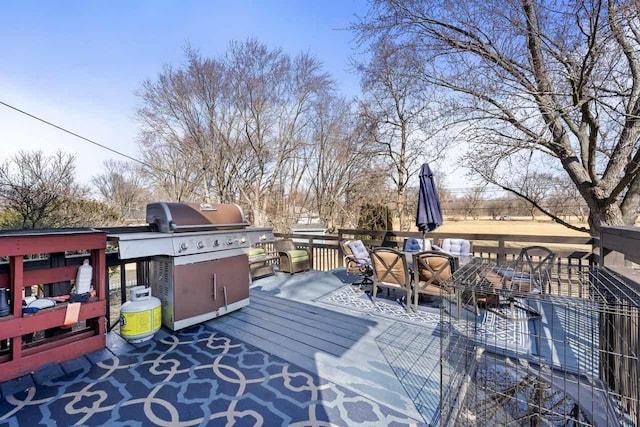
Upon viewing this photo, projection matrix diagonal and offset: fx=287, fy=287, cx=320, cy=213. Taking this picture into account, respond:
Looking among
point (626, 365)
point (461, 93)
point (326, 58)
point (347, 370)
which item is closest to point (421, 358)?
point (347, 370)

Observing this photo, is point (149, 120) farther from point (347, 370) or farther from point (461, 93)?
point (347, 370)

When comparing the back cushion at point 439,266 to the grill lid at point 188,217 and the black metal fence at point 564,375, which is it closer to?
the black metal fence at point 564,375

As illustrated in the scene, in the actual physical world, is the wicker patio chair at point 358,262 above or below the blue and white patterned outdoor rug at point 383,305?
above

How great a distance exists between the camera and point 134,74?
9320 millimetres

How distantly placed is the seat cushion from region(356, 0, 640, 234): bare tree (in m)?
3.92

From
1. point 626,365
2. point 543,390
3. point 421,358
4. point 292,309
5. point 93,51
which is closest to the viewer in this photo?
point 626,365

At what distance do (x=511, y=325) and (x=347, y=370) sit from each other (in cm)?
211

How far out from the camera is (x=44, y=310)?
2.23 meters

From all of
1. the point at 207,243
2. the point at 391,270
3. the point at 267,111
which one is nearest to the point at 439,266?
the point at 391,270

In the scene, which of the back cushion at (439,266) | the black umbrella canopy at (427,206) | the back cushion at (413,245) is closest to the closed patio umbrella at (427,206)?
the black umbrella canopy at (427,206)

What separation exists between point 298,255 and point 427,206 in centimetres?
267

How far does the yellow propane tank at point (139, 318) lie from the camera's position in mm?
2668

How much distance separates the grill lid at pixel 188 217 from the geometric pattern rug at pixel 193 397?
1.20 m

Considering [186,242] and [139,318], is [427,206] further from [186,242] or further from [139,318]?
[139,318]
